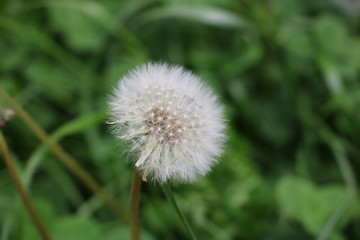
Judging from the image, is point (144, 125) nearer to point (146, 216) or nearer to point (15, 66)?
point (146, 216)

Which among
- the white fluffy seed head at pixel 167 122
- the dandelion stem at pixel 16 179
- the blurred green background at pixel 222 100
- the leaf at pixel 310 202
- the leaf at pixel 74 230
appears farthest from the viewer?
the blurred green background at pixel 222 100

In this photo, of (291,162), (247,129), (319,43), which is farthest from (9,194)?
(319,43)

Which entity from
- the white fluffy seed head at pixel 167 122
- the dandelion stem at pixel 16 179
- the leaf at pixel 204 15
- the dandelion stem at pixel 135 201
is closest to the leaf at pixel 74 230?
the dandelion stem at pixel 16 179

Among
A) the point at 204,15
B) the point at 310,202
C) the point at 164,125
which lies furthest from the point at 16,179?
the point at 204,15

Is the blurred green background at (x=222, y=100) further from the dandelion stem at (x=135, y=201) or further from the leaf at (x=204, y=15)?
the dandelion stem at (x=135, y=201)

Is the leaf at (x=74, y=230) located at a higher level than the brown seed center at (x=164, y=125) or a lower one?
lower

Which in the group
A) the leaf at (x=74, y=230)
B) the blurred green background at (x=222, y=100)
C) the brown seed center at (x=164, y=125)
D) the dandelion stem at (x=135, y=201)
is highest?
the blurred green background at (x=222, y=100)

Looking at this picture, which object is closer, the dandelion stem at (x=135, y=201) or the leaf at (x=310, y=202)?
the dandelion stem at (x=135, y=201)
